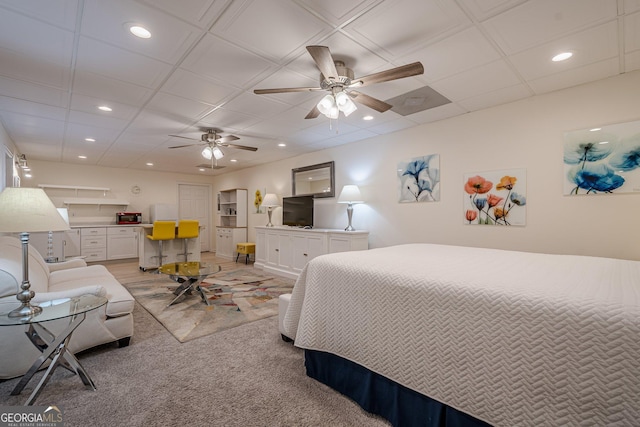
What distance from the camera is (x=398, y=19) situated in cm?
182

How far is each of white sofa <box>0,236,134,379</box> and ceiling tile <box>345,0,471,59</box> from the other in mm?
2819

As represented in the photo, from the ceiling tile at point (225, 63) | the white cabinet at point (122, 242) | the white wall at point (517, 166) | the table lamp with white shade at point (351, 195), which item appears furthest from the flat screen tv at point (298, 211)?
the white cabinet at point (122, 242)

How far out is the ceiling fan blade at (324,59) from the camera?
5.77 feet

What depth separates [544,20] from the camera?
1.82 m

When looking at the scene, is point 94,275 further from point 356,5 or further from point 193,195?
point 193,195

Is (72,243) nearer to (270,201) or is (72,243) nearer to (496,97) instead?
(270,201)

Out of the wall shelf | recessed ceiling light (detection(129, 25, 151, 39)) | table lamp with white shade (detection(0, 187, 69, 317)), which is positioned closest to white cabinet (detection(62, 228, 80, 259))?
the wall shelf

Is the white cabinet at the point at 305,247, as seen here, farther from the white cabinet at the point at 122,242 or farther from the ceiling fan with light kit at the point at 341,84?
the white cabinet at the point at 122,242

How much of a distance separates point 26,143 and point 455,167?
700cm

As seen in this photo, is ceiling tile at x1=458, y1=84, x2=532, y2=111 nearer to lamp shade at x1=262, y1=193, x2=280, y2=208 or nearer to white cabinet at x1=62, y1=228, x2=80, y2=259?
lamp shade at x1=262, y1=193, x2=280, y2=208

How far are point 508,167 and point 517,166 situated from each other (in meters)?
0.09

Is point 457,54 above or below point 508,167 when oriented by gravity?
above

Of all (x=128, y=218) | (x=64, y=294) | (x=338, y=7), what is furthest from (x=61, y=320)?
(x=128, y=218)

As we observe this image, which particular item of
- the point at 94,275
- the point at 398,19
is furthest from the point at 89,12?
the point at 94,275
